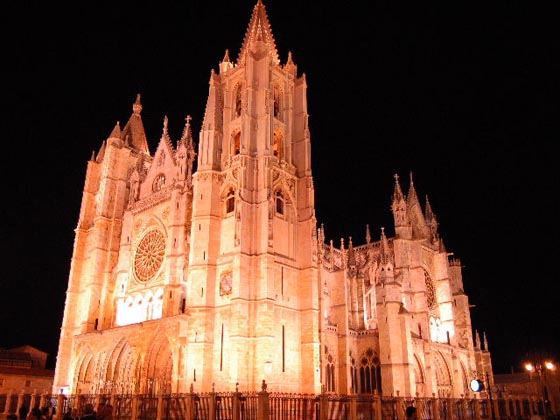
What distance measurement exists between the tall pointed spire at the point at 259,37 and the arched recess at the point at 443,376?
2719 centimetres

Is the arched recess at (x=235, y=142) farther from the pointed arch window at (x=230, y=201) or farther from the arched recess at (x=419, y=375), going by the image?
the arched recess at (x=419, y=375)

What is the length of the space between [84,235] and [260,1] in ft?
79.7

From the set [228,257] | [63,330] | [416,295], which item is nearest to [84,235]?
[63,330]

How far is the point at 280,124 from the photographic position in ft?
119

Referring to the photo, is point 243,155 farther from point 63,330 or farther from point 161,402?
point 63,330

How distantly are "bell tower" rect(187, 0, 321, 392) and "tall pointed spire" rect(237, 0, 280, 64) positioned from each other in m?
0.10

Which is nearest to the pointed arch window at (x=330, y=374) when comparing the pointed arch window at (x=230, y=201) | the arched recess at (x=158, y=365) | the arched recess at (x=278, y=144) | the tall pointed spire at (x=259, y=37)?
the arched recess at (x=158, y=365)

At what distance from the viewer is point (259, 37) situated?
37.2 meters

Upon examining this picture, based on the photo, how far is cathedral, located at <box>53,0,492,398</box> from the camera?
29625mm

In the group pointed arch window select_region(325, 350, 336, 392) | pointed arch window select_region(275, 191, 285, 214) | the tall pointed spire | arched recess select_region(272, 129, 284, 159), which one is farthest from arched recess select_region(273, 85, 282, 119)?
pointed arch window select_region(325, 350, 336, 392)

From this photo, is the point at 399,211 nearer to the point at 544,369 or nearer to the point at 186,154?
the point at 544,369

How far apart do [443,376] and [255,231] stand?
22.3 m

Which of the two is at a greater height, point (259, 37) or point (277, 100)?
point (259, 37)

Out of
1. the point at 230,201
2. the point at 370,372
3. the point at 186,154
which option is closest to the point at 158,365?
the point at 230,201
